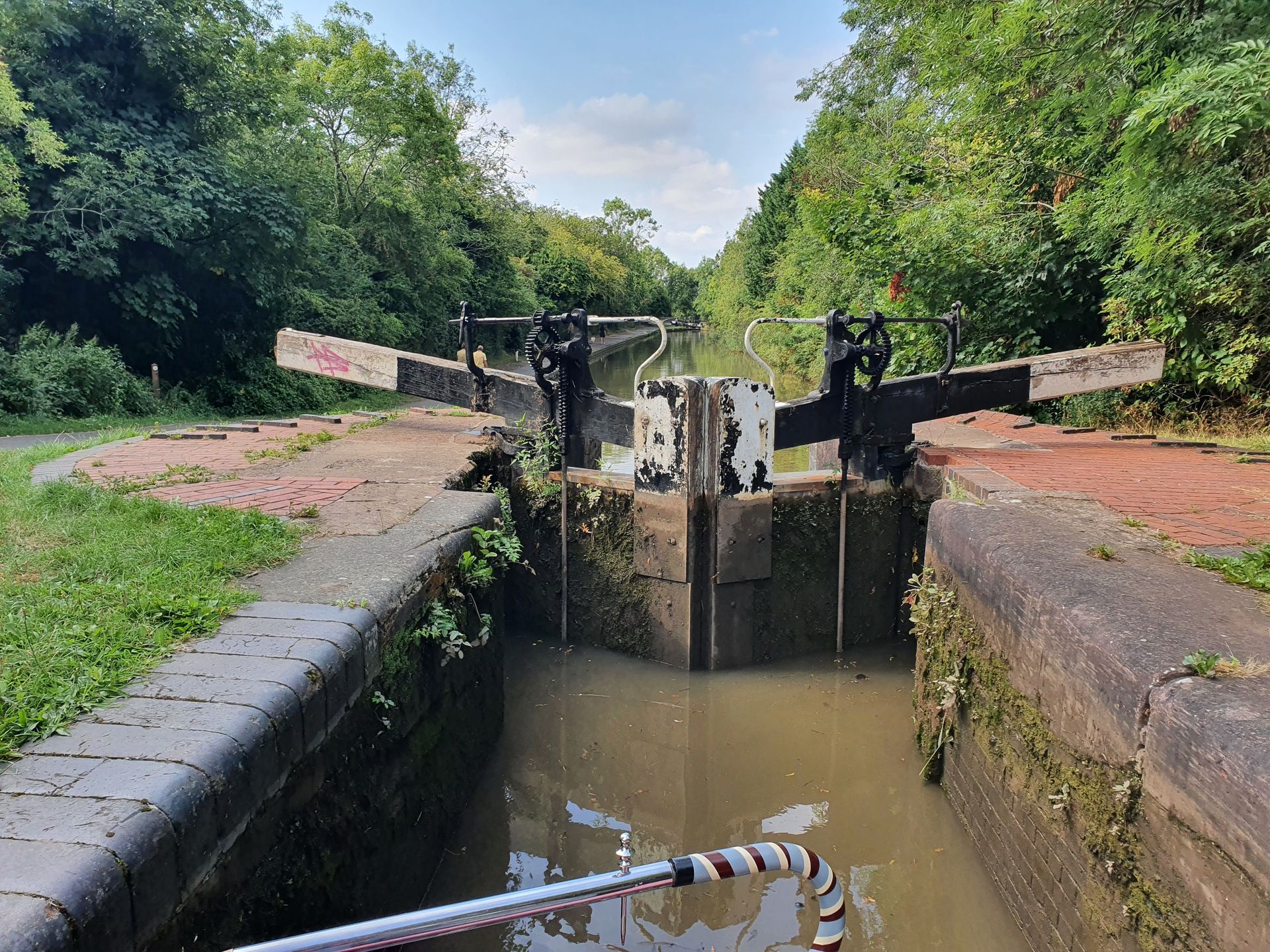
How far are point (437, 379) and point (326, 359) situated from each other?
1235 mm

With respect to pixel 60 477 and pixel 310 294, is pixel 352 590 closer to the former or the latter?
pixel 60 477

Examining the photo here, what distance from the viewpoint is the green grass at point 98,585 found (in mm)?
1788

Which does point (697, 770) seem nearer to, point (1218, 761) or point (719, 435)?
point (719, 435)

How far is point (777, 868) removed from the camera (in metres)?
1.69

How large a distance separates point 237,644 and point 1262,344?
23.7ft

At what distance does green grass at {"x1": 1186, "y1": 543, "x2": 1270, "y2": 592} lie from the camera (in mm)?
2348

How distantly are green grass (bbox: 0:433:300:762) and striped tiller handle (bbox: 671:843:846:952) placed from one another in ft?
4.70

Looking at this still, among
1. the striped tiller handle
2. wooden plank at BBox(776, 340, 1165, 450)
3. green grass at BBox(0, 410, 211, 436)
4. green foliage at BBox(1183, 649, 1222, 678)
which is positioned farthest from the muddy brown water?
green grass at BBox(0, 410, 211, 436)

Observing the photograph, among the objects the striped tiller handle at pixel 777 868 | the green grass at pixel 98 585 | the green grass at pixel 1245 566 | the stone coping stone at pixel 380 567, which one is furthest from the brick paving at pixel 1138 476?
the green grass at pixel 98 585

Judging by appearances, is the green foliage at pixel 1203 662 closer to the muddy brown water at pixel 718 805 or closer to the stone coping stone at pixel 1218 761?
the stone coping stone at pixel 1218 761

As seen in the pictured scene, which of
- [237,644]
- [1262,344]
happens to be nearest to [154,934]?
[237,644]

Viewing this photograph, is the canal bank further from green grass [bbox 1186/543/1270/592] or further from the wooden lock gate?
the wooden lock gate

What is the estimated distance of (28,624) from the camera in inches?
80.7

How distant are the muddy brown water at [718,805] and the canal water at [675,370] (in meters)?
1.64
